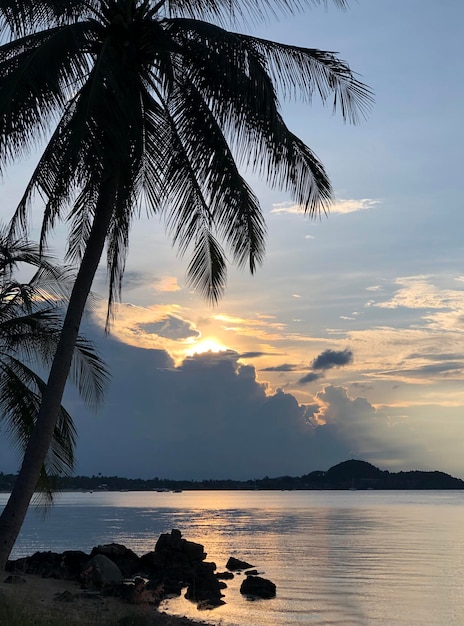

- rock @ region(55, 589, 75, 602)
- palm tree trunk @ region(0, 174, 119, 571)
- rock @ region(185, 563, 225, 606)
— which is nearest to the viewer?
palm tree trunk @ region(0, 174, 119, 571)

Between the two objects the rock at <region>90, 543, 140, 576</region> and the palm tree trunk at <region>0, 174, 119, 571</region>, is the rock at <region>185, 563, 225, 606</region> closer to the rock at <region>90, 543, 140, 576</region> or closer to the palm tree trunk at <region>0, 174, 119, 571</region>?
the rock at <region>90, 543, 140, 576</region>

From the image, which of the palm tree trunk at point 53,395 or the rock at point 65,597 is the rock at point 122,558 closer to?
the rock at point 65,597

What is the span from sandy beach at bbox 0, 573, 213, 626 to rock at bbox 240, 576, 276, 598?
299 inches

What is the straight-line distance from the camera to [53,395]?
44.1 ft

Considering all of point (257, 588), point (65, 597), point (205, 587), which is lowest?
point (205, 587)

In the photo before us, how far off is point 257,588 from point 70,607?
46.1ft

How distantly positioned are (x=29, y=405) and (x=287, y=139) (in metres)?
9.97

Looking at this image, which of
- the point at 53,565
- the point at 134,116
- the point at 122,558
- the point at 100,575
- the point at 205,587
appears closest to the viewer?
the point at 134,116

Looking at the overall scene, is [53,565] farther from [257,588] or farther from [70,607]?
[70,607]

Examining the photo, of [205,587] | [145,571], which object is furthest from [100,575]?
[145,571]

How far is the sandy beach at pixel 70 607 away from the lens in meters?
11.5

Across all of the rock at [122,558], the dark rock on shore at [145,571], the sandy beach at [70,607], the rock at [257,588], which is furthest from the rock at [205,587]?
the sandy beach at [70,607]

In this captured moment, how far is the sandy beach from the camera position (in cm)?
1148

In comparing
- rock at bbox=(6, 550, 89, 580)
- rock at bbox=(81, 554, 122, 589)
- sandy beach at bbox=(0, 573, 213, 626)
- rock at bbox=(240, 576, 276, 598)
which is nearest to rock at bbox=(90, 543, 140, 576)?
rock at bbox=(6, 550, 89, 580)
